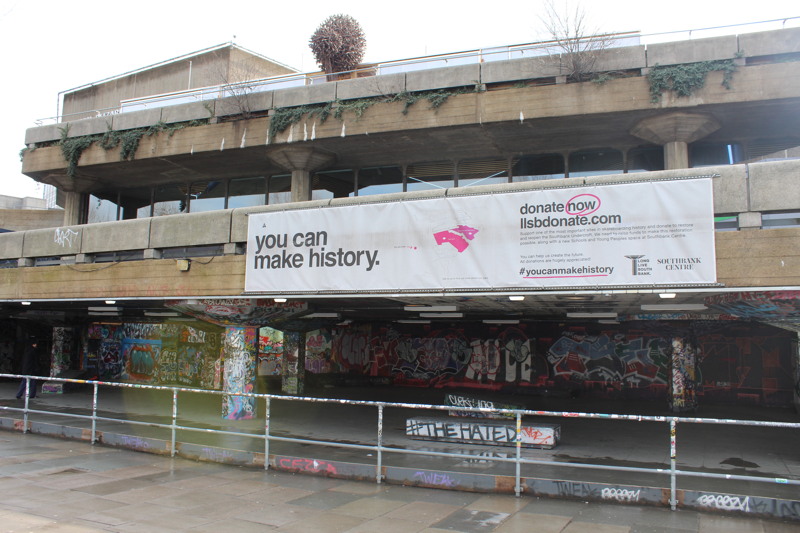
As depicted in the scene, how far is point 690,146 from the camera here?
16.4 m

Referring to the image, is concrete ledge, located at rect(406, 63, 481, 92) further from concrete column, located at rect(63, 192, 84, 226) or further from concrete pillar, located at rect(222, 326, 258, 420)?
concrete column, located at rect(63, 192, 84, 226)

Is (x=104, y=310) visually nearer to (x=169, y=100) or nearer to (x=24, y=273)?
(x=24, y=273)

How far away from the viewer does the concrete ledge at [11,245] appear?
Result: 17141 mm

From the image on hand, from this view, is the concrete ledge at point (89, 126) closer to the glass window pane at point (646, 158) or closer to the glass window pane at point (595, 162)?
the glass window pane at point (595, 162)

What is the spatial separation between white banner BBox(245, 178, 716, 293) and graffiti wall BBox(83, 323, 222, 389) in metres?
14.2

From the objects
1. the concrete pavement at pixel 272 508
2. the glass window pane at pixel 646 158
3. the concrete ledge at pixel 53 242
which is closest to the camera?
the concrete pavement at pixel 272 508

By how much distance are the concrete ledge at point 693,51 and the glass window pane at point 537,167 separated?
3606mm

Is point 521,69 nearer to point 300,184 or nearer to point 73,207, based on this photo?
point 300,184

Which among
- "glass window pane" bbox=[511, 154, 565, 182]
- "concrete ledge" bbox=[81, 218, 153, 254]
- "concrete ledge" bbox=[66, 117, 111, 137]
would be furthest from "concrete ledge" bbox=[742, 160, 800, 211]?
"concrete ledge" bbox=[66, 117, 111, 137]

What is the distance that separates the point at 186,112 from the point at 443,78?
28.5 ft

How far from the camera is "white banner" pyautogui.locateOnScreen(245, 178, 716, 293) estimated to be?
9.58 metres

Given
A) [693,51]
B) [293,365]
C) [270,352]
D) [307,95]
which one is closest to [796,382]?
[693,51]

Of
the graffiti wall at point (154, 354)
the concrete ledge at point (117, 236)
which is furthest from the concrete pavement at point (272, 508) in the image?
the graffiti wall at point (154, 354)

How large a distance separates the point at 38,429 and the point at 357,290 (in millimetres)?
8457
